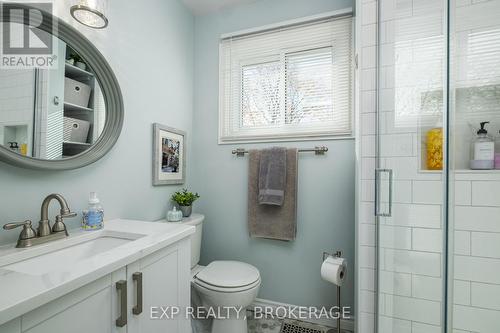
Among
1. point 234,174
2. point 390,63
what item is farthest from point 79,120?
point 390,63

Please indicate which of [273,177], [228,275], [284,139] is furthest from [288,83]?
[228,275]

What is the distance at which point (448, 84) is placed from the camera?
88cm

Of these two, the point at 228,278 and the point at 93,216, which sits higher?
the point at 93,216

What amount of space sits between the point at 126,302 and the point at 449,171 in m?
1.22

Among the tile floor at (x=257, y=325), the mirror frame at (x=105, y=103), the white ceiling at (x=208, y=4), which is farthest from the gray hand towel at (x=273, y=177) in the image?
the white ceiling at (x=208, y=4)

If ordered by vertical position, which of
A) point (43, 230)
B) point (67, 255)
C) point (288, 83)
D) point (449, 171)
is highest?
point (288, 83)

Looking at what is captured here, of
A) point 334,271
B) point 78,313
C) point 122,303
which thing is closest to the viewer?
point 78,313

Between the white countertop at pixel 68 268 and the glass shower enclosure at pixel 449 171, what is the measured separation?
1037mm

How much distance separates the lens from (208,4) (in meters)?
1.95

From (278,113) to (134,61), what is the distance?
3.47 ft

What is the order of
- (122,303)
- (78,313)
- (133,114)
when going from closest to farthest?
(78,313), (122,303), (133,114)

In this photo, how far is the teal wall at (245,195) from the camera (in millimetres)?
1681

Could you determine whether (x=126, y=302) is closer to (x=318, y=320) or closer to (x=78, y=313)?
(x=78, y=313)

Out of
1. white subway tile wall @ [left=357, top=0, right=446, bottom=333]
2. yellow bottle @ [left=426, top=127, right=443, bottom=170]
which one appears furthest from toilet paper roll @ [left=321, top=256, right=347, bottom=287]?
yellow bottle @ [left=426, top=127, right=443, bottom=170]
